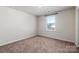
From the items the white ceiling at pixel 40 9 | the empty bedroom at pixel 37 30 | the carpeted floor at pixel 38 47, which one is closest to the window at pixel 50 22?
the empty bedroom at pixel 37 30

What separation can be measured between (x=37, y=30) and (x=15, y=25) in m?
0.53

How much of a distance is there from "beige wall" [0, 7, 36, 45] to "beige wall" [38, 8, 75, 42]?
203 mm

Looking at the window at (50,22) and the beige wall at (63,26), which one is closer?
the beige wall at (63,26)

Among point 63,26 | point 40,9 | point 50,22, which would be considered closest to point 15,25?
point 40,9

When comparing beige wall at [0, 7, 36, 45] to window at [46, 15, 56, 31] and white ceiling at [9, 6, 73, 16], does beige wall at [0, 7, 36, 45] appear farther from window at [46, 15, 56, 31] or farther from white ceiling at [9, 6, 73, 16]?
window at [46, 15, 56, 31]

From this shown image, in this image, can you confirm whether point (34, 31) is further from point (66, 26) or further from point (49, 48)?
point (66, 26)

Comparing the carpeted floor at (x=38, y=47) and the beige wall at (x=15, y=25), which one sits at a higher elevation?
the beige wall at (x=15, y=25)

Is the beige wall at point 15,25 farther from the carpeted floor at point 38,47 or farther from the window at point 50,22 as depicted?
the window at point 50,22

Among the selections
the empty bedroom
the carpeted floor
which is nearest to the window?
the empty bedroom

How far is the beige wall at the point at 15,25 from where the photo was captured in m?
1.54

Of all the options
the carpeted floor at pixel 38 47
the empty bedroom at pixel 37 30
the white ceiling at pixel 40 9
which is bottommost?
the carpeted floor at pixel 38 47

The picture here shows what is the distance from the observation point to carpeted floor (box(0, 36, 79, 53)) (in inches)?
62.7

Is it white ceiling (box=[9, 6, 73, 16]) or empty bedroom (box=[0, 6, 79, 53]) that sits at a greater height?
white ceiling (box=[9, 6, 73, 16])
